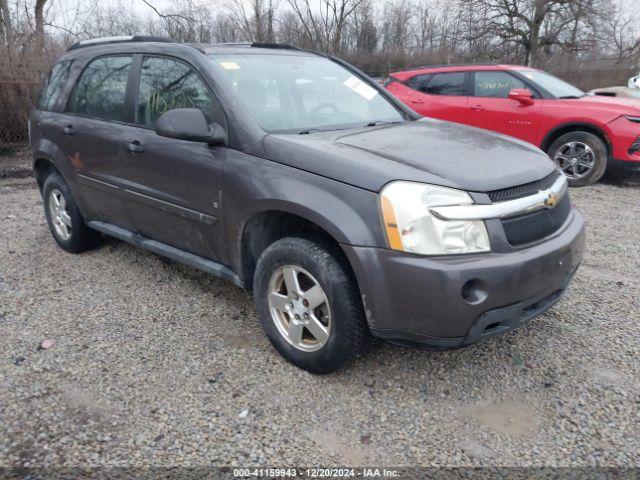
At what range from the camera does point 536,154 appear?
2.98 meters

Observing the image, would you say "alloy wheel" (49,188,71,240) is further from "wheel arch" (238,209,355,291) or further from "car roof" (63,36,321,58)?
"wheel arch" (238,209,355,291)

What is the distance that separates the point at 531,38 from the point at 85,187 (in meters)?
30.4

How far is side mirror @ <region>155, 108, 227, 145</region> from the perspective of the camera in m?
2.87

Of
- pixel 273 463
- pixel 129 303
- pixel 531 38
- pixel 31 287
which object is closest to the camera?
pixel 273 463

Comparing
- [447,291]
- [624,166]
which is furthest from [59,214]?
[624,166]

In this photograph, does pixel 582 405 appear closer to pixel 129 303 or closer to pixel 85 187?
pixel 129 303

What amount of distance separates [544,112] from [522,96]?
0.37 meters

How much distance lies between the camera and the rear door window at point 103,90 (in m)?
3.74

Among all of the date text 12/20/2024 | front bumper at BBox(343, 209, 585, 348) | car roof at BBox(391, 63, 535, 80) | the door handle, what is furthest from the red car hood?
the date text 12/20/2024

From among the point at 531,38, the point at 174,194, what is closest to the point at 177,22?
the point at 174,194

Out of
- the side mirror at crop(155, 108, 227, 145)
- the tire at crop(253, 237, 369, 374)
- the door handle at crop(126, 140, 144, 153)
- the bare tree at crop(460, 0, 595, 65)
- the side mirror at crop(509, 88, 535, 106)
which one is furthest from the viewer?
the bare tree at crop(460, 0, 595, 65)

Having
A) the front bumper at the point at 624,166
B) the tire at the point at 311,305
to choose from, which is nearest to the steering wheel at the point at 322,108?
the tire at the point at 311,305

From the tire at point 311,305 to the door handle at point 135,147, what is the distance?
1.29 m

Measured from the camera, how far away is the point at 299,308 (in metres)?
2.74
